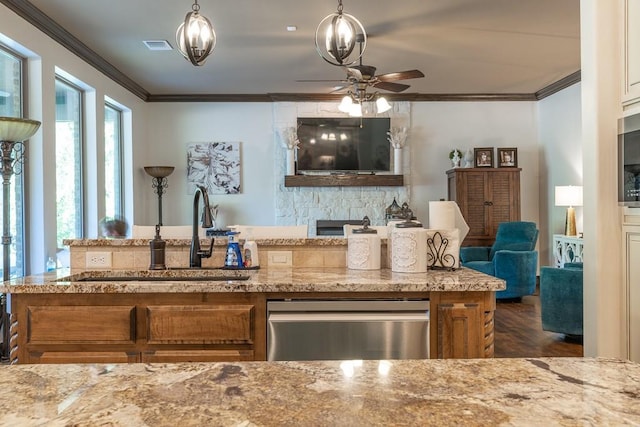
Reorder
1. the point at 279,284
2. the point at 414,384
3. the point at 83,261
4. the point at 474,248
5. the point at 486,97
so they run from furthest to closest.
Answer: the point at 486,97 < the point at 474,248 < the point at 83,261 < the point at 279,284 < the point at 414,384

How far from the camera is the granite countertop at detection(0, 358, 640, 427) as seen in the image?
0.77 metres

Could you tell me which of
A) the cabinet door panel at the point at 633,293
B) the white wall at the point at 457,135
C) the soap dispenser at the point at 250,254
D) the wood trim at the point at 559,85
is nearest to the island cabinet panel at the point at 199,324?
the soap dispenser at the point at 250,254

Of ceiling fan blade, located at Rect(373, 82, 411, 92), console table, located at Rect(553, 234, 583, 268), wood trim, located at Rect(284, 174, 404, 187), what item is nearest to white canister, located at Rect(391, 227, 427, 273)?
ceiling fan blade, located at Rect(373, 82, 411, 92)

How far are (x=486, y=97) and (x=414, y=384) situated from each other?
23.5ft

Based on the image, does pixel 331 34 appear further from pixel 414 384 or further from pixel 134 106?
pixel 134 106

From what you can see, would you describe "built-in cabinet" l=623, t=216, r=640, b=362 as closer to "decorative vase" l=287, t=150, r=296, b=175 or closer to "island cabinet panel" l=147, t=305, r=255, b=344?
"island cabinet panel" l=147, t=305, r=255, b=344

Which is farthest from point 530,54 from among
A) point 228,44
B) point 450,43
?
point 228,44

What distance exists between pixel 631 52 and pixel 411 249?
1263 millimetres

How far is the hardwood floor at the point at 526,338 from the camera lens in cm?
396

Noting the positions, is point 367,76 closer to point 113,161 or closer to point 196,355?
point 196,355

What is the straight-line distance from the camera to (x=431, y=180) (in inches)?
294

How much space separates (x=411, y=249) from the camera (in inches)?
91.2

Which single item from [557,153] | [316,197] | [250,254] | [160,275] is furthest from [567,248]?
[160,275]

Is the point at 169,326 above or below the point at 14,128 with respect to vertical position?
below
